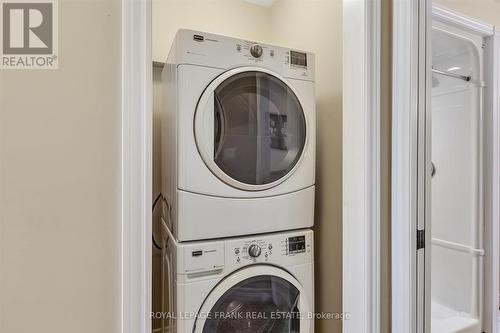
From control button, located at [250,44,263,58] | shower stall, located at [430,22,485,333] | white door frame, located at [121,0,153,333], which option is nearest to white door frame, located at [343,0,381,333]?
control button, located at [250,44,263,58]

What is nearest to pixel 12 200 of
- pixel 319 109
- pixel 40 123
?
pixel 40 123

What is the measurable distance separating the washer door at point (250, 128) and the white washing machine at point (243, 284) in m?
0.27

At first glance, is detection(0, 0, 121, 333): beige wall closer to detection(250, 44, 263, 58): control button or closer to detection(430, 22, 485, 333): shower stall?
detection(250, 44, 263, 58): control button

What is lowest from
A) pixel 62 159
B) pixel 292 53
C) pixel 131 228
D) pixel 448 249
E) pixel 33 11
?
pixel 448 249

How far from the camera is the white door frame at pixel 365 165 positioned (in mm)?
1052

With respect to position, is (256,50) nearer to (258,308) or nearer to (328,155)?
(328,155)

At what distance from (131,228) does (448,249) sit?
2.17m

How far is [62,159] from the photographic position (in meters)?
0.71

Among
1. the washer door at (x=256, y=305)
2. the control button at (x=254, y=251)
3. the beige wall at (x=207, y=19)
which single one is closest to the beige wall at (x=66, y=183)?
the washer door at (x=256, y=305)

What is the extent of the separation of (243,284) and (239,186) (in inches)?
15.7

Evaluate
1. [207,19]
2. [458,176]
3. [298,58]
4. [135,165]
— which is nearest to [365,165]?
[298,58]

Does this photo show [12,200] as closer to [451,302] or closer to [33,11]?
[33,11]

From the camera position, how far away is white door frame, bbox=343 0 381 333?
3.45 ft

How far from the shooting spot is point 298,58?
1.26 m
